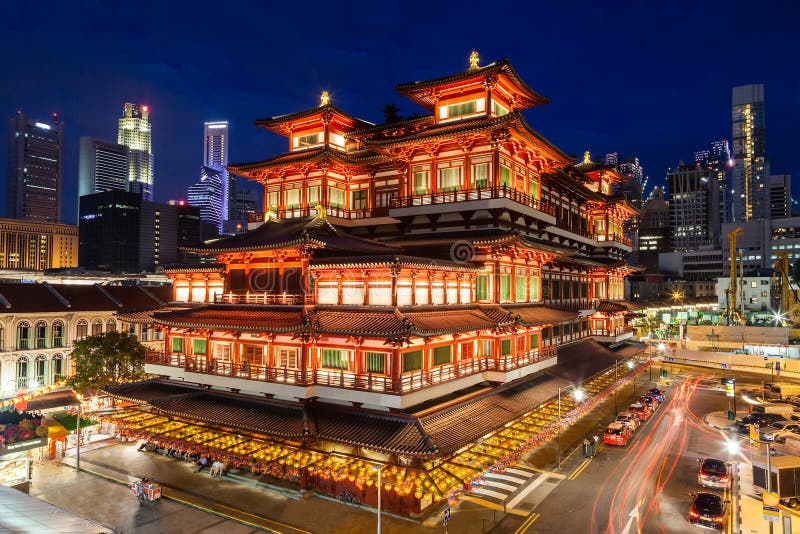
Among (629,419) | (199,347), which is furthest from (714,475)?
(199,347)

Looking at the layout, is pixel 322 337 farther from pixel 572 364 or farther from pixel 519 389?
pixel 572 364

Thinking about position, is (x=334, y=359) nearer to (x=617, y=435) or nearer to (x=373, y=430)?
(x=373, y=430)

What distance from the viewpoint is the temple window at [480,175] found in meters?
35.7

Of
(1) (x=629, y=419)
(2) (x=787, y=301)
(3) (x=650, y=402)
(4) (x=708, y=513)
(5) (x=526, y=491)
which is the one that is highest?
(2) (x=787, y=301)

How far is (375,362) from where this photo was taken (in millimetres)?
27203

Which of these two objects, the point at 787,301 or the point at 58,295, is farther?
the point at 787,301

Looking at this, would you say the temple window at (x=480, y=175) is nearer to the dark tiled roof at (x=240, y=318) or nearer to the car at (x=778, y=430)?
the dark tiled roof at (x=240, y=318)

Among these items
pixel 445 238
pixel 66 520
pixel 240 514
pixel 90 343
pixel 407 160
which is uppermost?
pixel 407 160

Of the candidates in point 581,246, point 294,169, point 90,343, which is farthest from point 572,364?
point 90,343

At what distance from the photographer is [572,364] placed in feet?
148

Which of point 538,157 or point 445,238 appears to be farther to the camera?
point 538,157

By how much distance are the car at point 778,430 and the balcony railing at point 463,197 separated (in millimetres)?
26398

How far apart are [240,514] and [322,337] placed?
10186mm

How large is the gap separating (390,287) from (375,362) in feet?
14.6
